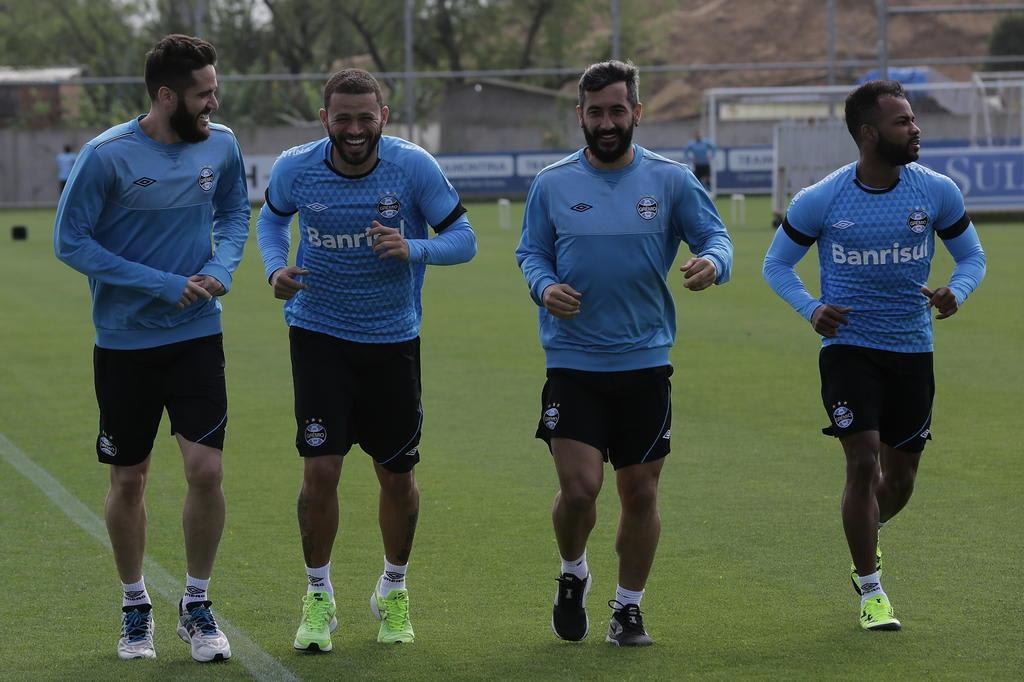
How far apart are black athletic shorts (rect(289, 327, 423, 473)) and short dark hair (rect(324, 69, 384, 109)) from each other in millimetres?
913

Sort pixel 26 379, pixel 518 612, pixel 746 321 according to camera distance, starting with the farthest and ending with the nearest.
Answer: pixel 746 321, pixel 26 379, pixel 518 612

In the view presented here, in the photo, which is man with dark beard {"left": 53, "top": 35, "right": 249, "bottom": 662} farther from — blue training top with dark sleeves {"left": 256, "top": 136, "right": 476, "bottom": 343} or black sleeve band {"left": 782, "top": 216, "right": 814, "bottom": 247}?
black sleeve band {"left": 782, "top": 216, "right": 814, "bottom": 247}

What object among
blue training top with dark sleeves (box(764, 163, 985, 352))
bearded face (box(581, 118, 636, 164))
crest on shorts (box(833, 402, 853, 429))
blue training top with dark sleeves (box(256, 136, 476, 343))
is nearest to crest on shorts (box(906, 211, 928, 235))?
blue training top with dark sleeves (box(764, 163, 985, 352))

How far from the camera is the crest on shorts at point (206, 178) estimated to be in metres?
5.96

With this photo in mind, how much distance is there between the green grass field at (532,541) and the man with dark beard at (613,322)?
0.38 meters

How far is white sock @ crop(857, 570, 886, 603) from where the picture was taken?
6.19 metres

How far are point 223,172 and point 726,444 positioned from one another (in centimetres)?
479

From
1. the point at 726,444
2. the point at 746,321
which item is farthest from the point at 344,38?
the point at 726,444

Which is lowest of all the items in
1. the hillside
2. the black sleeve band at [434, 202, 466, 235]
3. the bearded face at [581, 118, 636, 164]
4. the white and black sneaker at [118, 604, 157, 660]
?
the white and black sneaker at [118, 604, 157, 660]

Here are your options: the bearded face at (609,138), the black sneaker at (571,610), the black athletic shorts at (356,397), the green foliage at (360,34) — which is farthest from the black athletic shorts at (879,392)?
the green foliage at (360,34)

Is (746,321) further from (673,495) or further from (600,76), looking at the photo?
(600,76)

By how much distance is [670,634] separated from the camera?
6.14 meters

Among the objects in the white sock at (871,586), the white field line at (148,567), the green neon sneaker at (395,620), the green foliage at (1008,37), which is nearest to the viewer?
the white field line at (148,567)

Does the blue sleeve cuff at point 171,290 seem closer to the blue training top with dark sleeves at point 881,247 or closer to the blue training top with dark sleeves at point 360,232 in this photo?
the blue training top with dark sleeves at point 360,232
